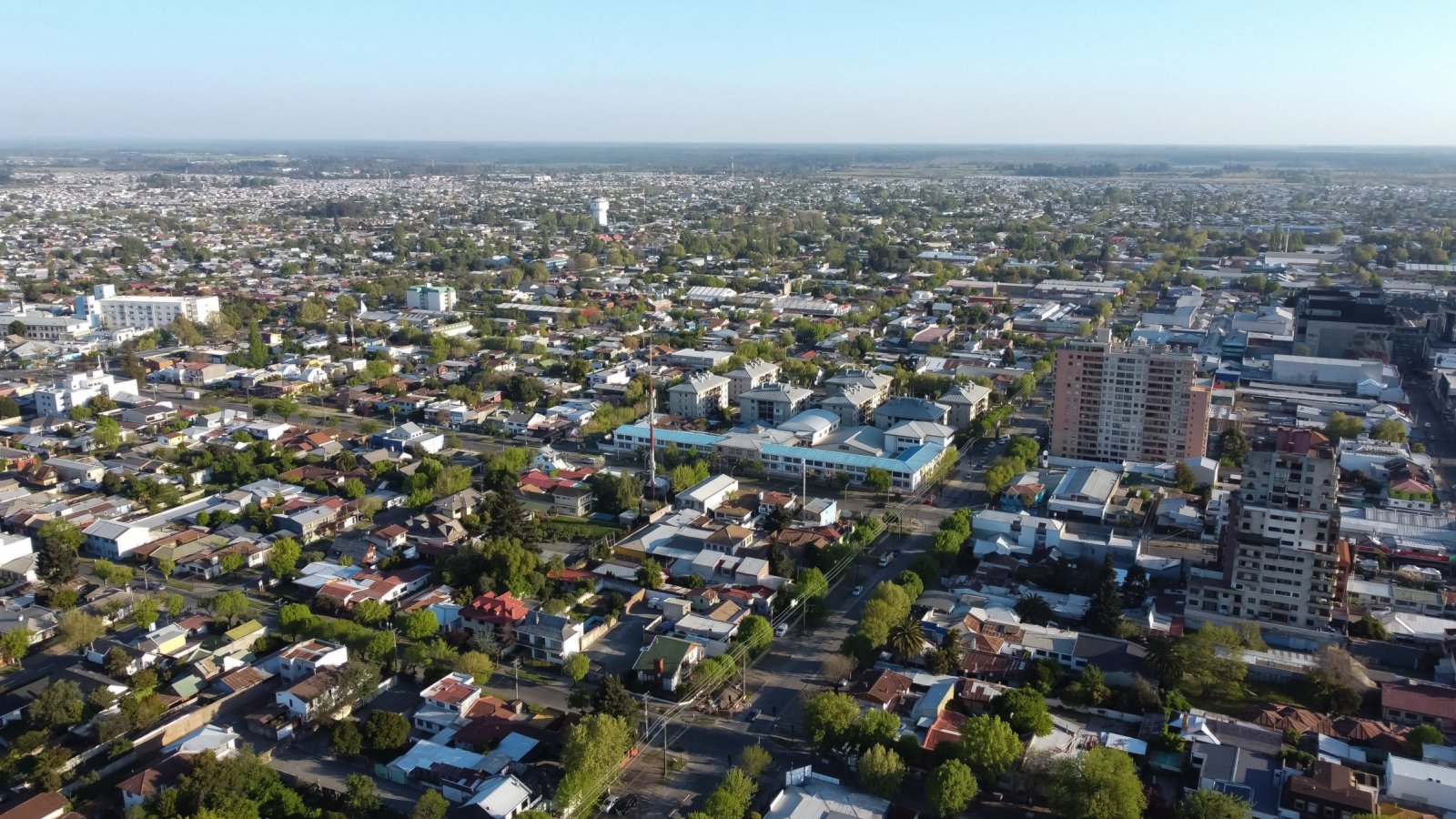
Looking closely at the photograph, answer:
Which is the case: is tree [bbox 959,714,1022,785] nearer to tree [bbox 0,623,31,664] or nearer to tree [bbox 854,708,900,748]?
tree [bbox 854,708,900,748]

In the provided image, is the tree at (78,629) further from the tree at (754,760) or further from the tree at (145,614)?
the tree at (754,760)

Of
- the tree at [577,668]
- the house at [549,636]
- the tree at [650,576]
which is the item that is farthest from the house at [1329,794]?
the tree at [650,576]

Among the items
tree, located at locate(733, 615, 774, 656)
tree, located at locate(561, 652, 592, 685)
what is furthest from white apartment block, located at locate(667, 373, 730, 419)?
tree, located at locate(561, 652, 592, 685)

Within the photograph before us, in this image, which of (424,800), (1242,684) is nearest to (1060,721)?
(1242,684)

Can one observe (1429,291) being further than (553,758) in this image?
Yes

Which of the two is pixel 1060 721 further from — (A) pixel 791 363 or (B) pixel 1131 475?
(A) pixel 791 363

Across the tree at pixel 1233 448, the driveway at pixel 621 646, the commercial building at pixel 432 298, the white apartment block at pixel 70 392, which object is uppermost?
the commercial building at pixel 432 298

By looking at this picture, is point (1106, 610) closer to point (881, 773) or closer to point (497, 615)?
point (881, 773)
